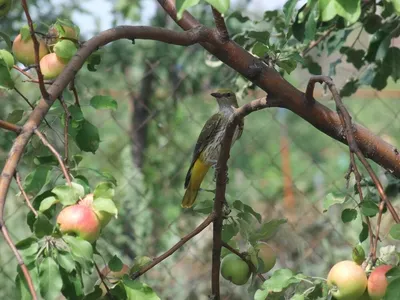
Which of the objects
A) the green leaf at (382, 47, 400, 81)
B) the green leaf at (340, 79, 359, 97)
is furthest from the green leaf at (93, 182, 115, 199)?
the green leaf at (340, 79, 359, 97)

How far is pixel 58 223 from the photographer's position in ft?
3.15

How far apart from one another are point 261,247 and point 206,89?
2.12 meters

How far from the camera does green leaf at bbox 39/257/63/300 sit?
2.91 ft

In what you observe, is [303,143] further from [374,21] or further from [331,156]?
[374,21]

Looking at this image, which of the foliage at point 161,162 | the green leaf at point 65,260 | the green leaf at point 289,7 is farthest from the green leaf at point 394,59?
the green leaf at point 65,260

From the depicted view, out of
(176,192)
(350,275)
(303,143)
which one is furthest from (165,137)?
(303,143)

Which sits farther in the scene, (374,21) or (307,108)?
(374,21)

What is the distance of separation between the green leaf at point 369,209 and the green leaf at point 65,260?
385 mm

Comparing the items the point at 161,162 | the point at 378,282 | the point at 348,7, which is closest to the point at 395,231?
the point at 378,282

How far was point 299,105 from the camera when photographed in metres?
1.28

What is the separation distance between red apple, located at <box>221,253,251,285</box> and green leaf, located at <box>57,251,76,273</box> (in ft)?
1.43

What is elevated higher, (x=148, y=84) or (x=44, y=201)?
(x=148, y=84)

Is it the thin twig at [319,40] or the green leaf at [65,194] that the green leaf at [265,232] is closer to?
the green leaf at [65,194]

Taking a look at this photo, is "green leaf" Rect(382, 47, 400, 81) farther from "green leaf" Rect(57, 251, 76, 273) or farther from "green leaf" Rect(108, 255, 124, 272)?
"green leaf" Rect(57, 251, 76, 273)
